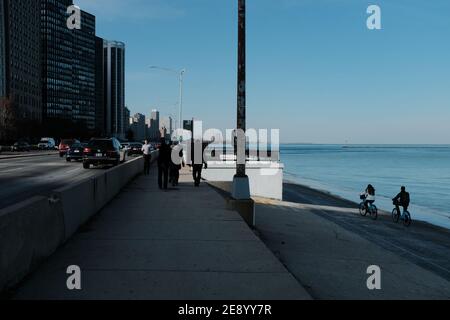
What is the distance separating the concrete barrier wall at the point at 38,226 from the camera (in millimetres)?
5758

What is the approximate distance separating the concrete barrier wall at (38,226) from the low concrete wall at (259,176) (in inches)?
941

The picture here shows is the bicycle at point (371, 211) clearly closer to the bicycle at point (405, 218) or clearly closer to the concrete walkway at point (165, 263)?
the bicycle at point (405, 218)

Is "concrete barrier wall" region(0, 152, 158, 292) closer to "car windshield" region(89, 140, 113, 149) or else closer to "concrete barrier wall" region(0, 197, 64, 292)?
"concrete barrier wall" region(0, 197, 64, 292)

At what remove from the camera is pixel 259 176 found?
3519 cm

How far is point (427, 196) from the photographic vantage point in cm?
4800

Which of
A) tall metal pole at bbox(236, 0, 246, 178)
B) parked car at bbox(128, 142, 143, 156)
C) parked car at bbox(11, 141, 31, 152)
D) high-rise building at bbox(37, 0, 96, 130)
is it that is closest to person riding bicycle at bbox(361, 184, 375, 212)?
tall metal pole at bbox(236, 0, 246, 178)

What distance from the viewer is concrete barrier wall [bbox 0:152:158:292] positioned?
576cm

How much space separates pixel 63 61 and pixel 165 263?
675ft

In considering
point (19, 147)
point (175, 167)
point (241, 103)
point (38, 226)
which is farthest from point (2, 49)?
point (38, 226)

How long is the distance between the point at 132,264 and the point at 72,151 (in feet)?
102

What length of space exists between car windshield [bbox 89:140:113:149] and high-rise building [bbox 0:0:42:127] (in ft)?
434
